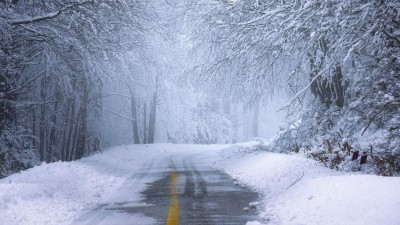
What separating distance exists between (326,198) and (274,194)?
246 centimetres

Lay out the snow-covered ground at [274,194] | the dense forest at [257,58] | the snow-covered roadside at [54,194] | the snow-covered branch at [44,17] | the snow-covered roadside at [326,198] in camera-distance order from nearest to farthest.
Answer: the snow-covered roadside at [326,198] → the snow-covered ground at [274,194] → the snow-covered roadside at [54,194] → the dense forest at [257,58] → the snow-covered branch at [44,17]

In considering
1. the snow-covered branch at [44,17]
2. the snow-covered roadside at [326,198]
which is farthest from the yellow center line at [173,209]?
the snow-covered branch at [44,17]

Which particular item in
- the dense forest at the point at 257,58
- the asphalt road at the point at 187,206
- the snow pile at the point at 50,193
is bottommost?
the asphalt road at the point at 187,206

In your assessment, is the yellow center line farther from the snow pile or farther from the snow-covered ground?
the snow pile

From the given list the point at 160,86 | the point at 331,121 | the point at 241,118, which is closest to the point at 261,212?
the point at 331,121

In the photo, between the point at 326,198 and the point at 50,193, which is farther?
the point at 50,193

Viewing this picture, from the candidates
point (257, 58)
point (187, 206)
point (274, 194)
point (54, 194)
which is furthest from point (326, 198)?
point (54, 194)

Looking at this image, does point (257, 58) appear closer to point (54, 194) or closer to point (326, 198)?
point (326, 198)

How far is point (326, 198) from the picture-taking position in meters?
7.70

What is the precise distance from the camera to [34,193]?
9.69m

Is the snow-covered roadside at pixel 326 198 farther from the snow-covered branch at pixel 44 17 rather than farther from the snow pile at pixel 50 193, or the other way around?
the snow-covered branch at pixel 44 17

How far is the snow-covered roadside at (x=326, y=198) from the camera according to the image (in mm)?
6219

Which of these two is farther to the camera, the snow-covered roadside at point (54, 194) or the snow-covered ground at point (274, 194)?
the snow-covered roadside at point (54, 194)

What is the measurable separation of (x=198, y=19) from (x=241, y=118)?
51.0 m
